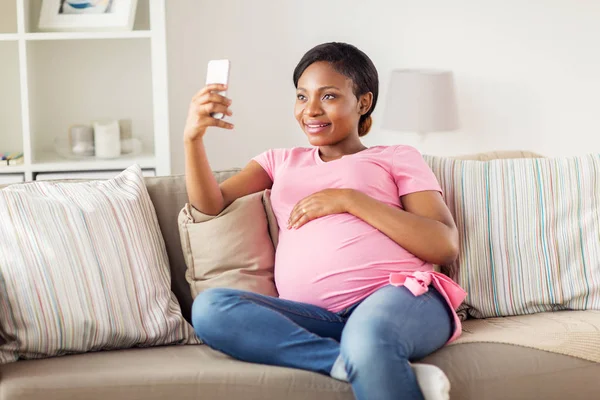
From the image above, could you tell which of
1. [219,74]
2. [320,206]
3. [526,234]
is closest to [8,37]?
[219,74]

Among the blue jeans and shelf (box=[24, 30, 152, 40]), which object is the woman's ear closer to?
the blue jeans

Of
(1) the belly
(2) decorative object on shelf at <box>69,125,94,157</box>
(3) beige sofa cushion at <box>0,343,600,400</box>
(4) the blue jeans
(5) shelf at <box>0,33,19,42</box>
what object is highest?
(5) shelf at <box>0,33,19,42</box>

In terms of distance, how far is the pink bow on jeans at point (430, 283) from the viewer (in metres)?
1.80

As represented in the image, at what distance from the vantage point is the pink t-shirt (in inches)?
73.4

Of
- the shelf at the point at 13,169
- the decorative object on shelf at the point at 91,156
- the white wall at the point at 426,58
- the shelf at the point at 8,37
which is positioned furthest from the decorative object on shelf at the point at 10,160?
the white wall at the point at 426,58

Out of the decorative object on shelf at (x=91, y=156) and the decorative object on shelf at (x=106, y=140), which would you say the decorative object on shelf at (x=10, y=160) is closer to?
the decorative object on shelf at (x=91, y=156)

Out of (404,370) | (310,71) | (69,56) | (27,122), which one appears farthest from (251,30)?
(404,370)

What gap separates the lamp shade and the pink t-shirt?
4.29ft

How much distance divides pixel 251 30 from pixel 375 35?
530mm

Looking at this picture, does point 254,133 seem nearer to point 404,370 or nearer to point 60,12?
point 60,12

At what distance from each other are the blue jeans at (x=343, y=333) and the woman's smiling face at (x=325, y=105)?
45 cm

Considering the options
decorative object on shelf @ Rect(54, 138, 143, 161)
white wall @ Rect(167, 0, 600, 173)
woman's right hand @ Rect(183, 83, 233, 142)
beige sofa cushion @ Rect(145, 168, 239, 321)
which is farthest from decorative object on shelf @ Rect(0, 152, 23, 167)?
woman's right hand @ Rect(183, 83, 233, 142)

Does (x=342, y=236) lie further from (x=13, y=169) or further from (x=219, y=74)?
(x=13, y=169)

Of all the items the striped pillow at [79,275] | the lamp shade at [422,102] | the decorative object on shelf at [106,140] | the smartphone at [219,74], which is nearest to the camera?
the striped pillow at [79,275]
